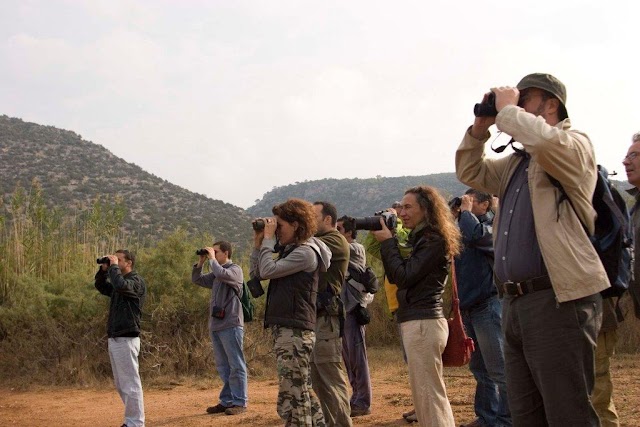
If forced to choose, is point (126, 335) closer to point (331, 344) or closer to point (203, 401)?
point (331, 344)

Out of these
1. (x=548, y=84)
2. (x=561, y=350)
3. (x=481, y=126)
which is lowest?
(x=561, y=350)

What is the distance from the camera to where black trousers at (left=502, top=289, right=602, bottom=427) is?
3123mm

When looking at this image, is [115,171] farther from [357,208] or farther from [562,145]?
[562,145]

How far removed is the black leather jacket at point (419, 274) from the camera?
16.6ft

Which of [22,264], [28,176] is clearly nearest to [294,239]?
[22,264]

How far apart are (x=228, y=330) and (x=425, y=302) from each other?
415 cm

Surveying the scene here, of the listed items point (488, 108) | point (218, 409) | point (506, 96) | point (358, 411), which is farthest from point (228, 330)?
point (506, 96)

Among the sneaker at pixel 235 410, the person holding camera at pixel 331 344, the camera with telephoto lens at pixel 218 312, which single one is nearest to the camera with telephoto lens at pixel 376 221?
the person holding camera at pixel 331 344

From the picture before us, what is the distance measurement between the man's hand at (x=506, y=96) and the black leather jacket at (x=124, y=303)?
4707 millimetres

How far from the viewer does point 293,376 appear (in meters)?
5.49

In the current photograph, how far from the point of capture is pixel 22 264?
45.6 feet

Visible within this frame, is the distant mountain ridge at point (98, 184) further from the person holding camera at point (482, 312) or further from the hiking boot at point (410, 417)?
the person holding camera at point (482, 312)

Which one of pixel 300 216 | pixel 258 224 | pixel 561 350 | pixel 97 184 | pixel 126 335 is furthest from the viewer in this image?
pixel 97 184

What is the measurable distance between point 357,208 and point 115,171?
2523 centimetres
